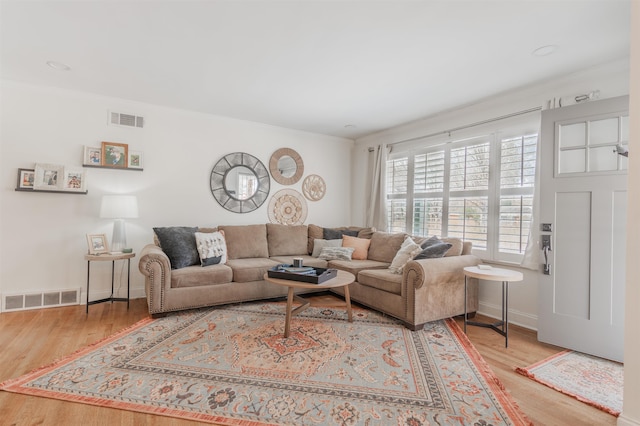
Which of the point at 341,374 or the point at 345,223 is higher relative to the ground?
the point at 345,223

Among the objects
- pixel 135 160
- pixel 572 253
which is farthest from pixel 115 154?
pixel 572 253

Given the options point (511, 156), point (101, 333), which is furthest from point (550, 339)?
point (101, 333)

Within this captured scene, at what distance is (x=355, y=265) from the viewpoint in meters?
3.86

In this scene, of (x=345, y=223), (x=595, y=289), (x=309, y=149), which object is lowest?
(x=595, y=289)

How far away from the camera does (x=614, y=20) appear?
2102 millimetres

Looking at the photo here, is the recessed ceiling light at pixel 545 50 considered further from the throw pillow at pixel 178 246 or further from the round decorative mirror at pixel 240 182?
the throw pillow at pixel 178 246

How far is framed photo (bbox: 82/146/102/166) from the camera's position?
143 inches

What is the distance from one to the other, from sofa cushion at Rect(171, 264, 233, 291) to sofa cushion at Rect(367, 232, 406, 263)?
194 centimetres

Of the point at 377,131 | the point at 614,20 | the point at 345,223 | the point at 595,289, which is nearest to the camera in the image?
the point at 614,20

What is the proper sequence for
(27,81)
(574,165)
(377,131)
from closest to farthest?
(574,165)
(27,81)
(377,131)

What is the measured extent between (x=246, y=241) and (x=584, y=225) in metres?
3.62

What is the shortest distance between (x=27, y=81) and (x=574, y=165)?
216 inches

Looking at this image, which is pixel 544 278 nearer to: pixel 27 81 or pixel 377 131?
pixel 377 131

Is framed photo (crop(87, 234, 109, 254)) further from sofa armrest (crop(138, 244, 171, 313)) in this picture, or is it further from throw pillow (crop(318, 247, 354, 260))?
throw pillow (crop(318, 247, 354, 260))
